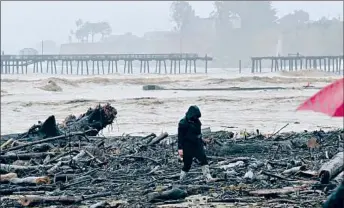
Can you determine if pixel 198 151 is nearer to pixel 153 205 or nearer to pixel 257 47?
pixel 153 205

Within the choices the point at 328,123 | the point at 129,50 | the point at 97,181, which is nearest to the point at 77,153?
the point at 97,181

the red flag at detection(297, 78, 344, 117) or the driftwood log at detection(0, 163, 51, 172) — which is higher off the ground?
the red flag at detection(297, 78, 344, 117)

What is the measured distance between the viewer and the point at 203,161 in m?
11.6

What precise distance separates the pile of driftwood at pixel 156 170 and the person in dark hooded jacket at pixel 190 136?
49 centimetres

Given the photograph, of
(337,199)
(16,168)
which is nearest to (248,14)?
(16,168)

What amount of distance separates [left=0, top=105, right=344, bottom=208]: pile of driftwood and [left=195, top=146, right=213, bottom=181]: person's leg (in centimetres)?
15

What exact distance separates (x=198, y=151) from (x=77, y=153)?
4421mm

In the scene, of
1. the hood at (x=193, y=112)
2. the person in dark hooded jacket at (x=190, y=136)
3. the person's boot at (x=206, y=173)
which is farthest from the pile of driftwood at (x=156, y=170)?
the hood at (x=193, y=112)

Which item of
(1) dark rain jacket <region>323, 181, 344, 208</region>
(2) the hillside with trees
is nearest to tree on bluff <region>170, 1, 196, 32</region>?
(2) the hillside with trees

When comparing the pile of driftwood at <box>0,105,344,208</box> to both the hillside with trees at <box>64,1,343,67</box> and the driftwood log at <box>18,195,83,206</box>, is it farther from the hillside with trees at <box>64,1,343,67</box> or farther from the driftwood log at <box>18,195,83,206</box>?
the hillside with trees at <box>64,1,343,67</box>

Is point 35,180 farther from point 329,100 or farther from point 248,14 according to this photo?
point 248,14

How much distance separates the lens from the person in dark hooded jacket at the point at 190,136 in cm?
1100

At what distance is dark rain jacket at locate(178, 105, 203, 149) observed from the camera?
1097 cm

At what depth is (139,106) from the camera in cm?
3591
